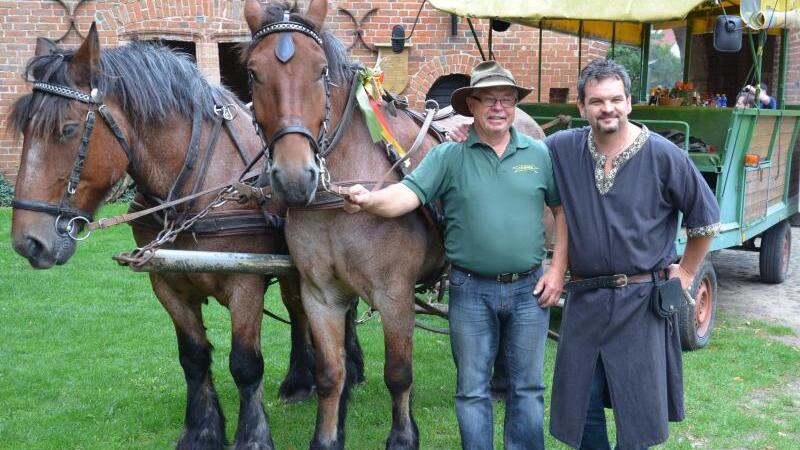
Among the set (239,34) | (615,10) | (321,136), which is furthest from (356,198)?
(239,34)

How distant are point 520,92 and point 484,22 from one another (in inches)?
314

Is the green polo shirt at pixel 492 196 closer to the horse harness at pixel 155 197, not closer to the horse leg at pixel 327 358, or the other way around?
the horse leg at pixel 327 358

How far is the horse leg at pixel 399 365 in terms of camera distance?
3.32m

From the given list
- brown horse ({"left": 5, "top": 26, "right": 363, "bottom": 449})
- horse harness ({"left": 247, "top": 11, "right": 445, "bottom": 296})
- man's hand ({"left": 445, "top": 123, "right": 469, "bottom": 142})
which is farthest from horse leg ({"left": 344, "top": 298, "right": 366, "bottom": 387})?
horse harness ({"left": 247, "top": 11, "right": 445, "bottom": 296})

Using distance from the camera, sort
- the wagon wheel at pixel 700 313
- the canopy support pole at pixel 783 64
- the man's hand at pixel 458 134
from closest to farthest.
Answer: the man's hand at pixel 458 134
the wagon wheel at pixel 700 313
the canopy support pole at pixel 783 64

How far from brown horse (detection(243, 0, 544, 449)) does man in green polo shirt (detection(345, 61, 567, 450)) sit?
8.3 inches

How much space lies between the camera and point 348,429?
4.37 meters

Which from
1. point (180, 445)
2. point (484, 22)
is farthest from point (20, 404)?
point (484, 22)

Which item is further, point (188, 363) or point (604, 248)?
point (188, 363)

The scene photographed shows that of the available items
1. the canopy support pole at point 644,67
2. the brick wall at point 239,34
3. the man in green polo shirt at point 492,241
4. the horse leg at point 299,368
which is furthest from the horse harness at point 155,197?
the brick wall at point 239,34

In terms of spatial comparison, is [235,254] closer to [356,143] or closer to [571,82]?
[356,143]

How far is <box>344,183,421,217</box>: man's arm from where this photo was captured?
9.80ft

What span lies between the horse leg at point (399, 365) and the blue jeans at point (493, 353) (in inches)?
9.9

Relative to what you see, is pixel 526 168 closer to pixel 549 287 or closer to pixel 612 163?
pixel 612 163
